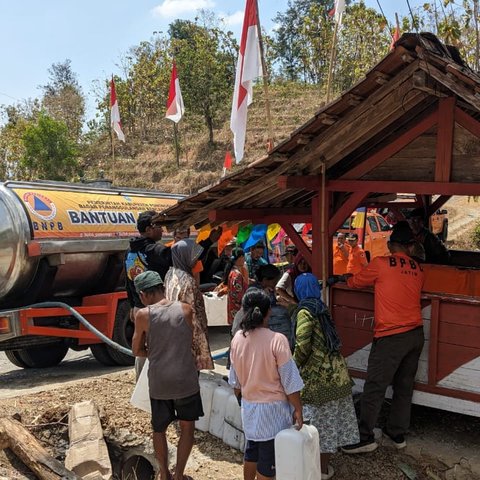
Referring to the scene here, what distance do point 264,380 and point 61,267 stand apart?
4927mm

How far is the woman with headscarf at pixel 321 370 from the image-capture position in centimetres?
420

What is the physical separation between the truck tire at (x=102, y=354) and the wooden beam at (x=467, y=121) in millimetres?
5794

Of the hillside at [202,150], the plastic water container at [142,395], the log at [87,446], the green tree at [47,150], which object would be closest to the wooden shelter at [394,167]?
the plastic water container at [142,395]

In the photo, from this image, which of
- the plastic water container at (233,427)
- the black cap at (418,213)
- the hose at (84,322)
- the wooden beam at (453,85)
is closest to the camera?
the wooden beam at (453,85)

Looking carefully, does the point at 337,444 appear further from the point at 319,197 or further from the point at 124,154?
the point at 124,154

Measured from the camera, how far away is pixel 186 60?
101ft

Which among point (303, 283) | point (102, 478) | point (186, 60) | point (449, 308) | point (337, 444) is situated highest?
point (186, 60)

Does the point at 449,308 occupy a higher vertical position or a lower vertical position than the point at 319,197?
lower

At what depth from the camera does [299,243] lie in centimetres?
609

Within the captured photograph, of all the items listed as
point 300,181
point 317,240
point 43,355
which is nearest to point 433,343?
point 317,240

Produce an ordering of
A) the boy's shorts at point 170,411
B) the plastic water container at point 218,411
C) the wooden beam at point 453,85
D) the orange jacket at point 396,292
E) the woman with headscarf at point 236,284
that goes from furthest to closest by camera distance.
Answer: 1. the woman with headscarf at point 236,284
2. the plastic water container at point 218,411
3. the orange jacket at point 396,292
4. the boy's shorts at point 170,411
5. the wooden beam at point 453,85

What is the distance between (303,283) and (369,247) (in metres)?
11.7

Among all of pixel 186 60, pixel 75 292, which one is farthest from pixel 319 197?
pixel 186 60

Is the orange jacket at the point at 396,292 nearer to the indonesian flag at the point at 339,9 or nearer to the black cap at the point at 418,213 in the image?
the black cap at the point at 418,213
